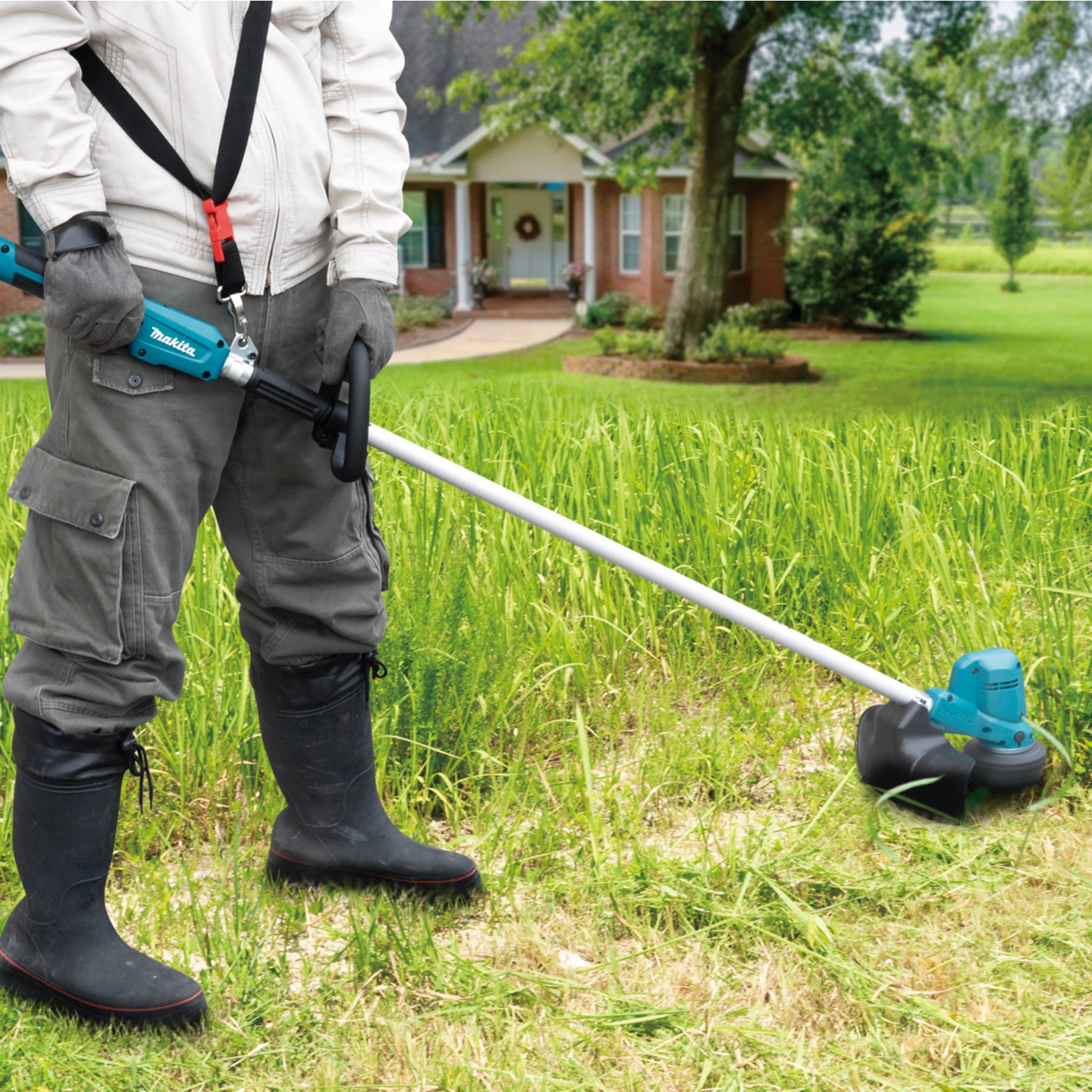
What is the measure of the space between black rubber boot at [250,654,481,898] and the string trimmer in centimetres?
43

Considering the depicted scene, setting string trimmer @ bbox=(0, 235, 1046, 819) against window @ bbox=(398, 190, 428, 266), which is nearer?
string trimmer @ bbox=(0, 235, 1046, 819)

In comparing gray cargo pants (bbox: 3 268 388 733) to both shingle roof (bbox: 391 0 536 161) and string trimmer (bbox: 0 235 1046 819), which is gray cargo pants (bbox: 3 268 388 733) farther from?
shingle roof (bbox: 391 0 536 161)

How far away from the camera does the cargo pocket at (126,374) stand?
1845 mm

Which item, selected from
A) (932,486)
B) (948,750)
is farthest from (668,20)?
(948,750)

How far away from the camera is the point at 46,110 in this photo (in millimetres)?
1739

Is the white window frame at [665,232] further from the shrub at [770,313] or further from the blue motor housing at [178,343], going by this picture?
the blue motor housing at [178,343]

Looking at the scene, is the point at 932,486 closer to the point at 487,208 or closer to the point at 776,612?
the point at 776,612

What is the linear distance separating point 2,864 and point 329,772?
2.18 feet

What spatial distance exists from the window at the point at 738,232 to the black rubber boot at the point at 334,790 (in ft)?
67.9

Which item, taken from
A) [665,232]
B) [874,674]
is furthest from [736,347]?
[874,674]

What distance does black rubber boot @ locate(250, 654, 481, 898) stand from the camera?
2297 mm

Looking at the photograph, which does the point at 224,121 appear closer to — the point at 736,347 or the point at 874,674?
the point at 874,674

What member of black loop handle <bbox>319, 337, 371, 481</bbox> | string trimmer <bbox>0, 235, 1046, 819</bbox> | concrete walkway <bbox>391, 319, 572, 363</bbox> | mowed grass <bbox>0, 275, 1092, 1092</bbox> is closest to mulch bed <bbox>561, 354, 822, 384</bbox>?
concrete walkway <bbox>391, 319, 572, 363</bbox>

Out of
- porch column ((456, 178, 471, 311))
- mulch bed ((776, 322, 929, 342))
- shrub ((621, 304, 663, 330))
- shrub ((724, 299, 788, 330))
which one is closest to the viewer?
mulch bed ((776, 322, 929, 342))
